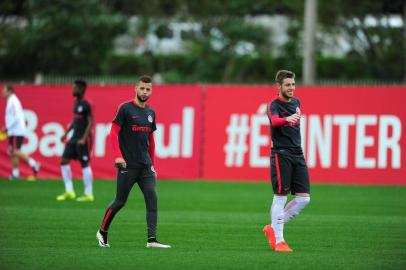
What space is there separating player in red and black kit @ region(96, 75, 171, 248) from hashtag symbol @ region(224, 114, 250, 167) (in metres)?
12.5

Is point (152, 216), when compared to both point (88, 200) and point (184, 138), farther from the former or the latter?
point (184, 138)

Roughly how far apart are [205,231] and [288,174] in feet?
8.05

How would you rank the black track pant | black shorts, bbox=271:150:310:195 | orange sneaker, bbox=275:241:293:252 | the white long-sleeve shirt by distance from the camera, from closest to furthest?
orange sneaker, bbox=275:241:293:252 < black shorts, bbox=271:150:310:195 < the black track pant < the white long-sleeve shirt

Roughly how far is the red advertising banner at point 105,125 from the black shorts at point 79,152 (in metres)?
5.72

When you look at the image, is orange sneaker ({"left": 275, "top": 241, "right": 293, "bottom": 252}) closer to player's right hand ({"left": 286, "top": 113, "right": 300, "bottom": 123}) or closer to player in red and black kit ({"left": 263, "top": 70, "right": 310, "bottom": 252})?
player in red and black kit ({"left": 263, "top": 70, "right": 310, "bottom": 252})

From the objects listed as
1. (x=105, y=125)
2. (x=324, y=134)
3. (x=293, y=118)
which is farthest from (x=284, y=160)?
(x=105, y=125)

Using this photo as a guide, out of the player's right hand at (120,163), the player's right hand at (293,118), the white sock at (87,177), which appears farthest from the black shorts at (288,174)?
the white sock at (87,177)

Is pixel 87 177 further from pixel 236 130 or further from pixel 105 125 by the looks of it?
pixel 236 130

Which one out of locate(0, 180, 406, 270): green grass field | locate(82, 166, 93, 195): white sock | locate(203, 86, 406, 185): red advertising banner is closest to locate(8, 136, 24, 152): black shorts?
locate(0, 180, 406, 270): green grass field

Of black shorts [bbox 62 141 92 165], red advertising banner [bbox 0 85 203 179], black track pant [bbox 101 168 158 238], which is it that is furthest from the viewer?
red advertising banner [bbox 0 85 203 179]

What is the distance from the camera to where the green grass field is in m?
10.6

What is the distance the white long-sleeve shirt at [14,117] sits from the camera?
23156mm

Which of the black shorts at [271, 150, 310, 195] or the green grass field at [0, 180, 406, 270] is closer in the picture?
the green grass field at [0, 180, 406, 270]

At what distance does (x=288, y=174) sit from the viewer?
11734mm
